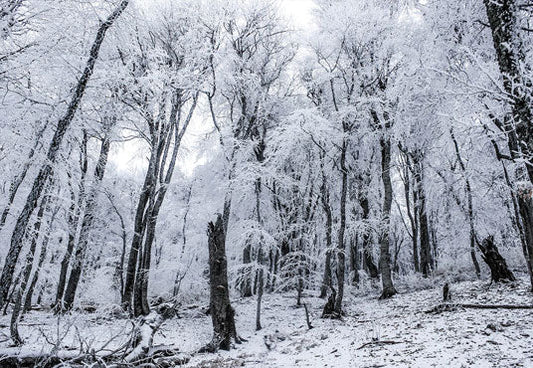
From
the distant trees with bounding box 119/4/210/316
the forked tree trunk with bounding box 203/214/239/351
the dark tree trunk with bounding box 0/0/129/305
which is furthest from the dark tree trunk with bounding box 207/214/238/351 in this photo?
the dark tree trunk with bounding box 0/0/129/305

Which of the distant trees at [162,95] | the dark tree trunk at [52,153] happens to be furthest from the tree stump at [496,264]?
the dark tree trunk at [52,153]

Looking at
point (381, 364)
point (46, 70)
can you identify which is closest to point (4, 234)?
point (46, 70)

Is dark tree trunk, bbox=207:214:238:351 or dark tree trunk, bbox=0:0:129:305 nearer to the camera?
dark tree trunk, bbox=0:0:129:305

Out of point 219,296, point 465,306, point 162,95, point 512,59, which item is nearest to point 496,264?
point 465,306

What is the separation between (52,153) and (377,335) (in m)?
7.03

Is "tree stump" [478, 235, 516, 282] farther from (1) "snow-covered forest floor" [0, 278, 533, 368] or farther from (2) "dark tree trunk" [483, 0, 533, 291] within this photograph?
(2) "dark tree trunk" [483, 0, 533, 291]

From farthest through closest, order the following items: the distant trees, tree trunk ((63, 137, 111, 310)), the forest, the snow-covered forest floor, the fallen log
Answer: tree trunk ((63, 137, 111, 310))
the distant trees
the fallen log
the forest
the snow-covered forest floor

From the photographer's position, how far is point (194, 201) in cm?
1395

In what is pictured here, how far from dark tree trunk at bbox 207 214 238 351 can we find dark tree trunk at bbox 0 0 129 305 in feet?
14.5

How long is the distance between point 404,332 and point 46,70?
26.7ft

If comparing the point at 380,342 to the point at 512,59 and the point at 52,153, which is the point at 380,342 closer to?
the point at 512,59

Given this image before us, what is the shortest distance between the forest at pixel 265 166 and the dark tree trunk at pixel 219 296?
0.16ft

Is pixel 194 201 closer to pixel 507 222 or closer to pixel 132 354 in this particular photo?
pixel 132 354

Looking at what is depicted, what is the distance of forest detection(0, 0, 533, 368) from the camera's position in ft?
17.2
